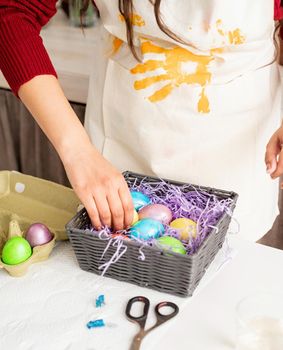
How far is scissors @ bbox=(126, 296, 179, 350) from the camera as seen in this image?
756 mm

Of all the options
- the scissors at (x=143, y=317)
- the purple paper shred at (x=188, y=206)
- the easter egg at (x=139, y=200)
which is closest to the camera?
the scissors at (x=143, y=317)

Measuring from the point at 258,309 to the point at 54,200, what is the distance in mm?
494

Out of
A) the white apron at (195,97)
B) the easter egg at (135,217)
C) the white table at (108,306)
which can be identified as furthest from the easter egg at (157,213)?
the white apron at (195,97)

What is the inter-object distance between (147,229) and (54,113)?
0.25 meters

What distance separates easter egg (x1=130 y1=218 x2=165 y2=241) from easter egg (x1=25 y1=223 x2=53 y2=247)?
0.16 m

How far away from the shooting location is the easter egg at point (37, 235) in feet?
3.08

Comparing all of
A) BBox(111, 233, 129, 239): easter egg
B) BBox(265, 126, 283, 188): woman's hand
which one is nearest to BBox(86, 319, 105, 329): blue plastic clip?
BBox(111, 233, 129, 239): easter egg

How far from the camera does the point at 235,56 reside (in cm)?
106

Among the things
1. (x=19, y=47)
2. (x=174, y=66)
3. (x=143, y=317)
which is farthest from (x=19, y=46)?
(x=143, y=317)

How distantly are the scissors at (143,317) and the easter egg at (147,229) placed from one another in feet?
0.33

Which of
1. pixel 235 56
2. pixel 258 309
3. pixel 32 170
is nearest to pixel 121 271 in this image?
pixel 258 309

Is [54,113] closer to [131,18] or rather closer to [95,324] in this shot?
[131,18]

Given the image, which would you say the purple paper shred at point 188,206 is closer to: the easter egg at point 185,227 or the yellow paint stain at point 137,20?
the easter egg at point 185,227

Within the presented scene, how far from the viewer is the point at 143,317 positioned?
0.79m
